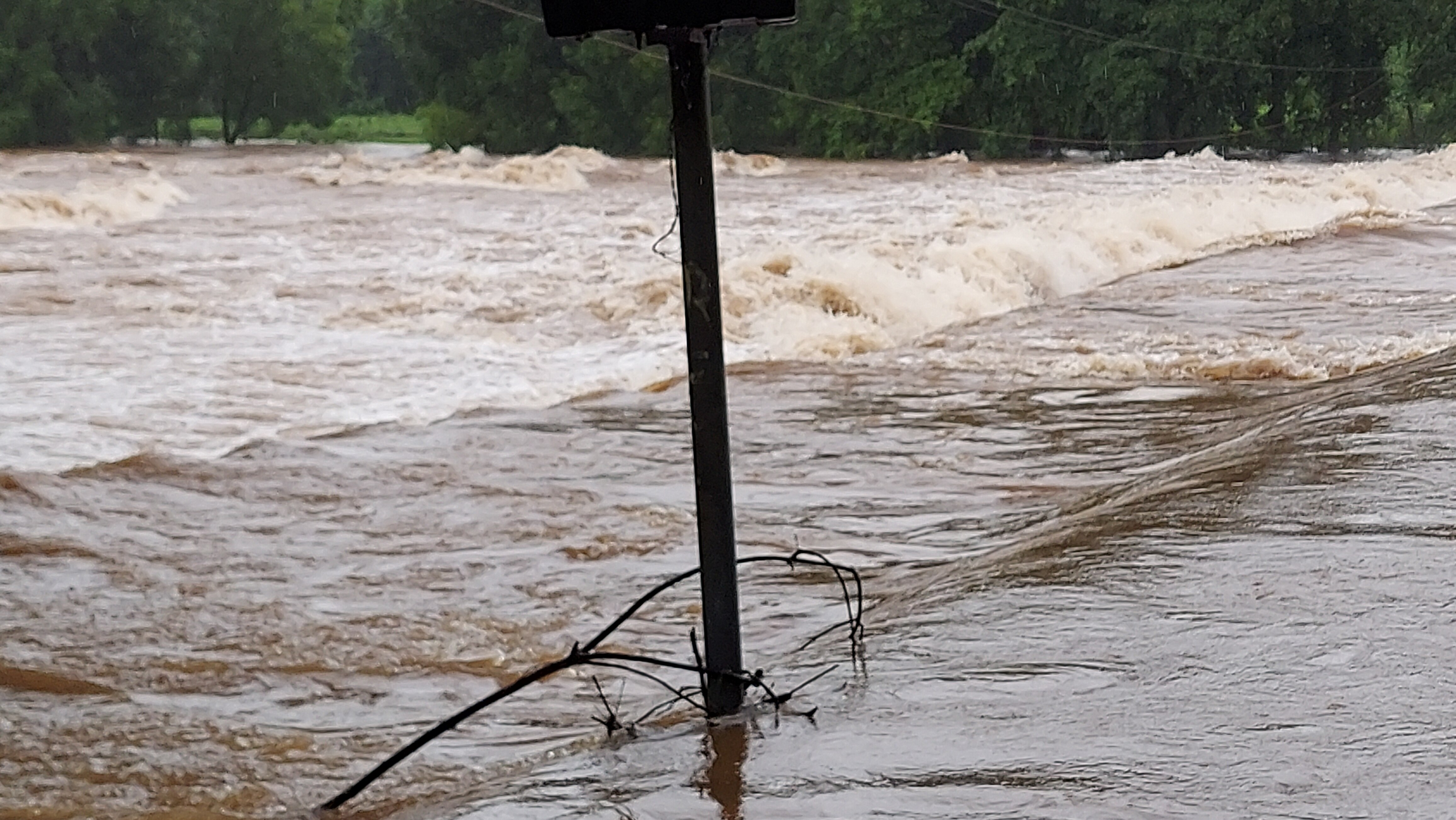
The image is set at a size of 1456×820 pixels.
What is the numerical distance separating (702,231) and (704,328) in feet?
0.56

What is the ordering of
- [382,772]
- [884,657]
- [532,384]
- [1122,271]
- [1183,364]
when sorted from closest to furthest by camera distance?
[382,772] → [884,657] → [1183,364] → [532,384] → [1122,271]

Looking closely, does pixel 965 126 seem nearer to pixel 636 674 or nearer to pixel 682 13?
pixel 636 674

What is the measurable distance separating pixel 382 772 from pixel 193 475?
4.29m

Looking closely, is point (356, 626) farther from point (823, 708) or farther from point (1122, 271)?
point (1122, 271)

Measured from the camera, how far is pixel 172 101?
4175cm

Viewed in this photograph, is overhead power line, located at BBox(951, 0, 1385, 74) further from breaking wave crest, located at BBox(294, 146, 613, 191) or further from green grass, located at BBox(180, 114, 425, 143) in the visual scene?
green grass, located at BBox(180, 114, 425, 143)

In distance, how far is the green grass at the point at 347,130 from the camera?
42562 mm

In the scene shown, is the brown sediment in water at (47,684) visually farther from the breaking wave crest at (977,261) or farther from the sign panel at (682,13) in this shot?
the breaking wave crest at (977,261)

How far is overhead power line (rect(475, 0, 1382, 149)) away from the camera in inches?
1519

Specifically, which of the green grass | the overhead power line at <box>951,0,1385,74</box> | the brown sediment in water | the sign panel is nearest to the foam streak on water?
the brown sediment in water

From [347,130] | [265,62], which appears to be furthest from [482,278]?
[347,130]

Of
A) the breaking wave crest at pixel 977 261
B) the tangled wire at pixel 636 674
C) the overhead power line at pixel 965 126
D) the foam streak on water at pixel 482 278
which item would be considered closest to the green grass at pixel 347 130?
the overhead power line at pixel 965 126

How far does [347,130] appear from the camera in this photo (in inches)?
1783

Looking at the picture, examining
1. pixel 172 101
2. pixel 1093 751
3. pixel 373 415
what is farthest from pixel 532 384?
pixel 172 101
